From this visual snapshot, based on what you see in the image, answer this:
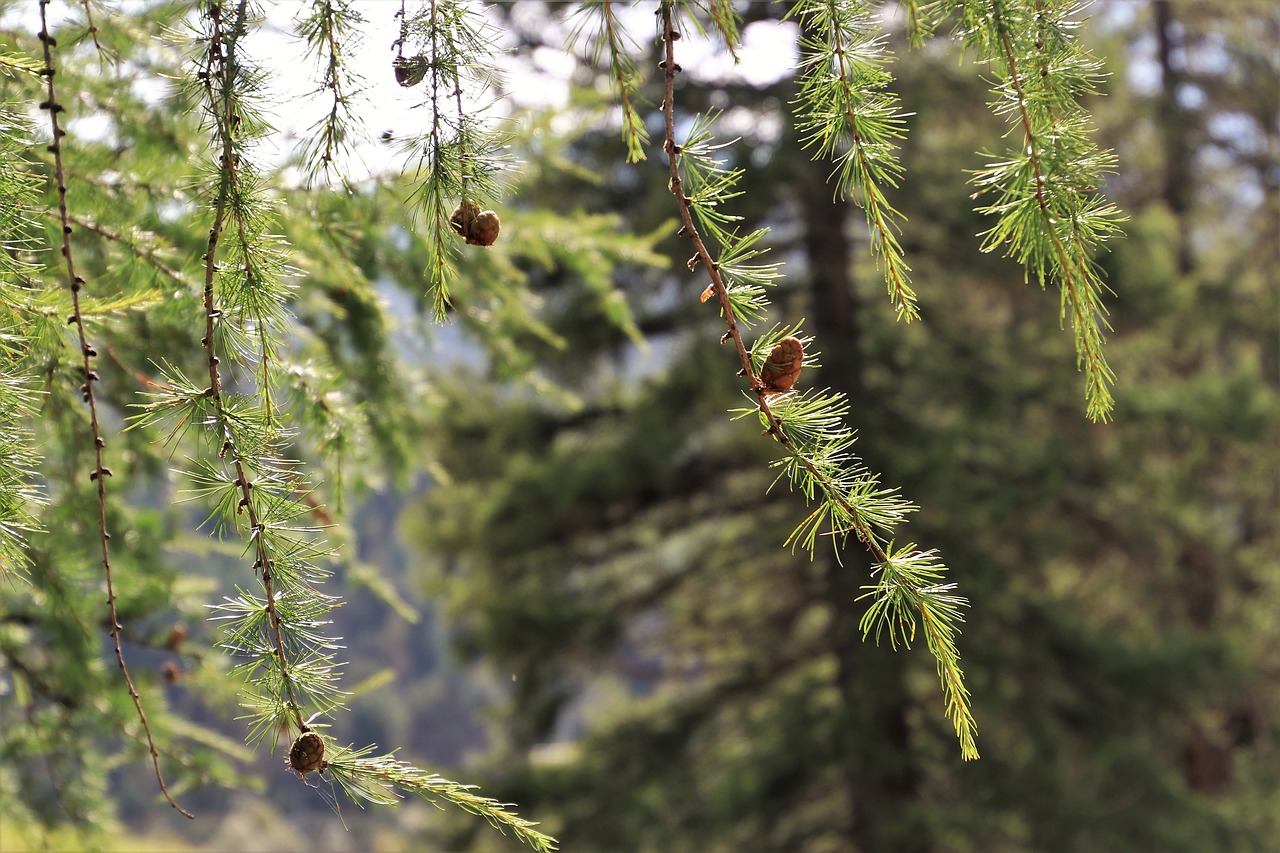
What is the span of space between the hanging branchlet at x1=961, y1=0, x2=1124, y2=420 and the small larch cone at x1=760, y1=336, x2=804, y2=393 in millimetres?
233

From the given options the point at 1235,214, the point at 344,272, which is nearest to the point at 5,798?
the point at 344,272

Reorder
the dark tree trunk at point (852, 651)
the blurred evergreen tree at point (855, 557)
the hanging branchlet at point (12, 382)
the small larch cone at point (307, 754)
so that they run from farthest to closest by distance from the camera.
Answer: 1. the blurred evergreen tree at point (855, 557)
2. the dark tree trunk at point (852, 651)
3. the hanging branchlet at point (12, 382)
4. the small larch cone at point (307, 754)

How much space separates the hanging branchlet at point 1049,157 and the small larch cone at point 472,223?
20.1 inches

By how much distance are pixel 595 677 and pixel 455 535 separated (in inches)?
48.4

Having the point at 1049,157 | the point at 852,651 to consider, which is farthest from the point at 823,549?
the point at 1049,157

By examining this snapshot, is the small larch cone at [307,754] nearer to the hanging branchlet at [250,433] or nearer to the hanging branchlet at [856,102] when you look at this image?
the hanging branchlet at [250,433]

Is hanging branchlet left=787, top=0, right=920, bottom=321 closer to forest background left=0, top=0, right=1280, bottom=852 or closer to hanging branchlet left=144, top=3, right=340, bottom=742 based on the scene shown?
hanging branchlet left=144, top=3, right=340, bottom=742

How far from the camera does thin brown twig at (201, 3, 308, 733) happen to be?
1.01 metres

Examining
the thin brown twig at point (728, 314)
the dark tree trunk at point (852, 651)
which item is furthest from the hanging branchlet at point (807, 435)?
the dark tree trunk at point (852, 651)

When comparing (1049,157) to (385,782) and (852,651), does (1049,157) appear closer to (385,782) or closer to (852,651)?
(385,782)

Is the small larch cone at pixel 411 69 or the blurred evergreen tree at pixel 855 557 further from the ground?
the small larch cone at pixel 411 69

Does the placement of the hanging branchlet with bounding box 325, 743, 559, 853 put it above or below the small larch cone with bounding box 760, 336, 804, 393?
below

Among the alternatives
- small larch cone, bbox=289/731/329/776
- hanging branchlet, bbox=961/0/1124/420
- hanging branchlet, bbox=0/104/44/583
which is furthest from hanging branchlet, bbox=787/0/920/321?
hanging branchlet, bbox=0/104/44/583

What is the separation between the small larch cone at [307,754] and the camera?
96cm
